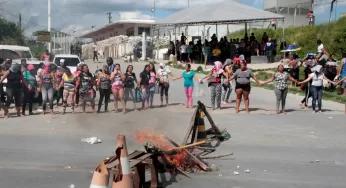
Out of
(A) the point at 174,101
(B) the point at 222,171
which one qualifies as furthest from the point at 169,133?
(A) the point at 174,101

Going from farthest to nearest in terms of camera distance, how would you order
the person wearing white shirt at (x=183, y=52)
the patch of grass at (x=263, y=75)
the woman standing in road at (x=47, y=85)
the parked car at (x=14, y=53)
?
the person wearing white shirt at (x=183, y=52)
the patch of grass at (x=263, y=75)
the parked car at (x=14, y=53)
the woman standing in road at (x=47, y=85)

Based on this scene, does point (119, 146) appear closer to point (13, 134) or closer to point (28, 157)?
point (28, 157)

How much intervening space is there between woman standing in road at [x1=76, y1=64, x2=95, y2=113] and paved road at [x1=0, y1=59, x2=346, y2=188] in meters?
0.54

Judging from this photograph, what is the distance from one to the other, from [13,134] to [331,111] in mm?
9451

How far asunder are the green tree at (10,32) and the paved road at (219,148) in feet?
118

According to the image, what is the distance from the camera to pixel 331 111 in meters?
14.0

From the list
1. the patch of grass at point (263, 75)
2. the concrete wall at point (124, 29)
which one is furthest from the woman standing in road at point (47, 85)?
the concrete wall at point (124, 29)

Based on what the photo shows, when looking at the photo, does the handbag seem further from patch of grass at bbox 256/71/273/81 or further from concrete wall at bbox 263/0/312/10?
concrete wall at bbox 263/0/312/10

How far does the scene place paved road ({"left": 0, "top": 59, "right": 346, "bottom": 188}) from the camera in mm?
6738

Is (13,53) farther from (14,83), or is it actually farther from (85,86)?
(85,86)

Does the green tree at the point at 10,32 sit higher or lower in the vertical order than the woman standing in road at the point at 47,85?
higher

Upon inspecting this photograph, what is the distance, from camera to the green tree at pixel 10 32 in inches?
1822

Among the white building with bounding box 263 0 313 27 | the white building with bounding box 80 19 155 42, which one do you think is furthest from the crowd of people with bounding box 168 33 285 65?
the white building with bounding box 80 19 155 42

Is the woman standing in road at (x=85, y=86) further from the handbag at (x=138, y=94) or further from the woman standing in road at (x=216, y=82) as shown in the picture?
the woman standing in road at (x=216, y=82)
